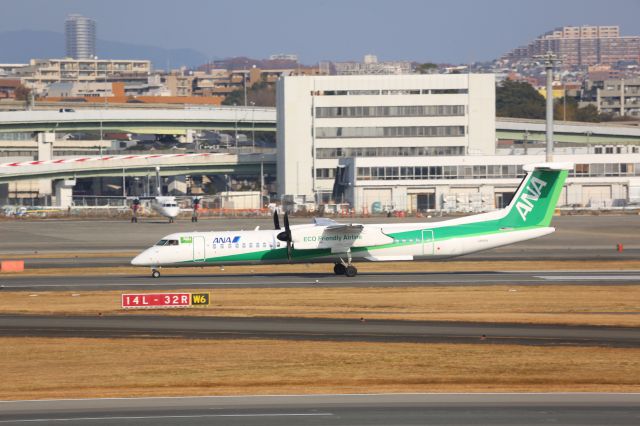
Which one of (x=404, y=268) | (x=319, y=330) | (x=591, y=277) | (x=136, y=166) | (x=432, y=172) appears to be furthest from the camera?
(x=136, y=166)

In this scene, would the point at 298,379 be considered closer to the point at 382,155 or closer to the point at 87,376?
the point at 87,376

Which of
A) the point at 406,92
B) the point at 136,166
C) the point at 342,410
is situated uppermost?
the point at 406,92

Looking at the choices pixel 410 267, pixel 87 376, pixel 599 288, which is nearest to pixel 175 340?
pixel 87 376

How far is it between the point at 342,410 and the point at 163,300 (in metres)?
17.8

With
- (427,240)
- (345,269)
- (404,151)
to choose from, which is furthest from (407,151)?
(427,240)

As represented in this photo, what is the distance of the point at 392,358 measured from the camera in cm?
2925

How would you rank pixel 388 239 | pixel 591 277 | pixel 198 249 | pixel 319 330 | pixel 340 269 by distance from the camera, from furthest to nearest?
1. pixel 340 269
2. pixel 198 249
3. pixel 388 239
4. pixel 591 277
5. pixel 319 330

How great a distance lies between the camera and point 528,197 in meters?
48.9

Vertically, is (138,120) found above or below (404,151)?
above

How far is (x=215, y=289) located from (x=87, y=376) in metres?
17.3

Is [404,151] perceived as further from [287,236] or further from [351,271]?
[287,236]

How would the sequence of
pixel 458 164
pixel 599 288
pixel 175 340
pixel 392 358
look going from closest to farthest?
pixel 392 358, pixel 175 340, pixel 599 288, pixel 458 164

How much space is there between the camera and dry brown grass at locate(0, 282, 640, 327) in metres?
36.7

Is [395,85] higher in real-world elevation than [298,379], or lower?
higher
